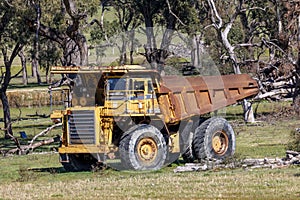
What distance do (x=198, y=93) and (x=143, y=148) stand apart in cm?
304

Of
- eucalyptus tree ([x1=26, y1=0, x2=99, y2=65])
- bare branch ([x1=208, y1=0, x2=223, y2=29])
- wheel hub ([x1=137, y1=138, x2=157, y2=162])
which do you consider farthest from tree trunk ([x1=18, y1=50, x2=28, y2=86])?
wheel hub ([x1=137, y1=138, x2=157, y2=162])

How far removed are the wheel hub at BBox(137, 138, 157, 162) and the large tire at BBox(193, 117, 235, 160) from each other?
210cm

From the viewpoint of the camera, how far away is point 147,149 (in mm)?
23375

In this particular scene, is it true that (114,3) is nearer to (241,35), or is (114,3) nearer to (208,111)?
(241,35)

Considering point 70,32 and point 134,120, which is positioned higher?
point 70,32

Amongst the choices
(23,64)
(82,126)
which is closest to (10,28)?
(82,126)

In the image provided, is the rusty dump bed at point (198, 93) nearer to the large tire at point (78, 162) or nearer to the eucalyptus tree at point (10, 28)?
the large tire at point (78, 162)

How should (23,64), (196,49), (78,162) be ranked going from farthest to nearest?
(23,64), (196,49), (78,162)

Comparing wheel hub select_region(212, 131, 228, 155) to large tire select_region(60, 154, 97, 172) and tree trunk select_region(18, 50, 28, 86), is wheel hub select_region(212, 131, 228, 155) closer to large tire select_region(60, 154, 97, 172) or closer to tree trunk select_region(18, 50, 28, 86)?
large tire select_region(60, 154, 97, 172)

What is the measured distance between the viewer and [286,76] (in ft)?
154

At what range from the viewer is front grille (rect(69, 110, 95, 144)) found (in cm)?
2307

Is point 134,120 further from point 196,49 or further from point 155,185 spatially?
point 196,49

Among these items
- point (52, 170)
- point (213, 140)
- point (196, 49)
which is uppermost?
point (196, 49)

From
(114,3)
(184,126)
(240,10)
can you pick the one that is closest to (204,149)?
(184,126)
